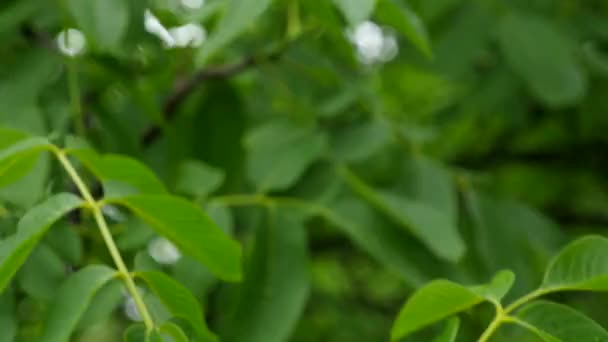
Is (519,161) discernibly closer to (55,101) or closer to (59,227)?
(55,101)

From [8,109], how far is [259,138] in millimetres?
376

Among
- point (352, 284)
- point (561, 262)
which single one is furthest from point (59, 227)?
point (352, 284)

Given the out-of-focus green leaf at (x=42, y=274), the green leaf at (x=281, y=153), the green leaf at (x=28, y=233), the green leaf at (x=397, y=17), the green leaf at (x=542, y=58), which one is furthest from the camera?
the green leaf at (x=542, y=58)

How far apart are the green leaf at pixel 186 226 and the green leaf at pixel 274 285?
10.0 inches

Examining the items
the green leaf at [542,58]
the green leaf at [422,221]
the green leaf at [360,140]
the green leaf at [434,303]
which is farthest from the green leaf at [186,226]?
the green leaf at [542,58]

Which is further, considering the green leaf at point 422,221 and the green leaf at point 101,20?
the green leaf at point 422,221

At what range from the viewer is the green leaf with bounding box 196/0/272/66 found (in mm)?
858

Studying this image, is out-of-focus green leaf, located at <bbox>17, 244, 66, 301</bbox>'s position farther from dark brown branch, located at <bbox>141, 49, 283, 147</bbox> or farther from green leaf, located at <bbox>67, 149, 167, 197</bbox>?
dark brown branch, located at <bbox>141, 49, 283, 147</bbox>

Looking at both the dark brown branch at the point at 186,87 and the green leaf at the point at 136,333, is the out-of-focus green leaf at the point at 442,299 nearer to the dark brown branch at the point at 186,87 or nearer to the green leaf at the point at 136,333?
the green leaf at the point at 136,333

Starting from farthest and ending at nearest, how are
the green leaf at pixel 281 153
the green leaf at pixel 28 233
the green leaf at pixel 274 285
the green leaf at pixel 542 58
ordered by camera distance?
the green leaf at pixel 542 58 → the green leaf at pixel 281 153 → the green leaf at pixel 274 285 → the green leaf at pixel 28 233

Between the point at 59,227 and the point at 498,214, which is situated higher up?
the point at 59,227


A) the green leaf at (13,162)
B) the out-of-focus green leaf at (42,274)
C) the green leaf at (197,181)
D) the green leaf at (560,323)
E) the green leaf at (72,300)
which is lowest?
the green leaf at (197,181)

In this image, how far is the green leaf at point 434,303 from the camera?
2.47 feet

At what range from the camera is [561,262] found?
0.76 metres
